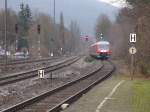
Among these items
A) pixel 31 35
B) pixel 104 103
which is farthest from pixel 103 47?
pixel 104 103

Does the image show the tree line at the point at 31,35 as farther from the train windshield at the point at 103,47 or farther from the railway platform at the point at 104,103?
the railway platform at the point at 104,103

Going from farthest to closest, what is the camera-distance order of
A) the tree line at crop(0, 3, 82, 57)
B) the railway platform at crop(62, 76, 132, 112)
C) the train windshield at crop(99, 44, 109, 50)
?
1. the tree line at crop(0, 3, 82, 57)
2. the train windshield at crop(99, 44, 109, 50)
3. the railway platform at crop(62, 76, 132, 112)

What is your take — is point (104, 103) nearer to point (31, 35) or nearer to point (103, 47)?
point (103, 47)

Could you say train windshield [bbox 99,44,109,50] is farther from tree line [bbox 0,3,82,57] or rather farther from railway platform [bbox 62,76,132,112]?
railway platform [bbox 62,76,132,112]

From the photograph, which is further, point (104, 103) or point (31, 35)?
point (31, 35)

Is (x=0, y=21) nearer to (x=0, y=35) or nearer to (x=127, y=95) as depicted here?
(x=0, y=35)

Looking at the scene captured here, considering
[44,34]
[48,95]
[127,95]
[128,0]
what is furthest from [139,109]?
[44,34]

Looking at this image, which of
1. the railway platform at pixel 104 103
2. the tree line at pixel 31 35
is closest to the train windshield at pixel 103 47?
the tree line at pixel 31 35

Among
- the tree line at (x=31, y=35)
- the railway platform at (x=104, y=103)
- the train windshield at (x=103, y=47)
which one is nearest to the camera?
the railway platform at (x=104, y=103)

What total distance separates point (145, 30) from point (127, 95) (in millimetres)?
12075

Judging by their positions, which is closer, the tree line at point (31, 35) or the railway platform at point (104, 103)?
the railway platform at point (104, 103)

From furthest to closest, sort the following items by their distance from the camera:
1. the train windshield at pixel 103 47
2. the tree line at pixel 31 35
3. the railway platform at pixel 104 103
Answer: the tree line at pixel 31 35, the train windshield at pixel 103 47, the railway platform at pixel 104 103

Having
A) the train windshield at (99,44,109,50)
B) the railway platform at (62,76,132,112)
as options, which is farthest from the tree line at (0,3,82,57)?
the railway platform at (62,76,132,112)

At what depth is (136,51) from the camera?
125 feet
